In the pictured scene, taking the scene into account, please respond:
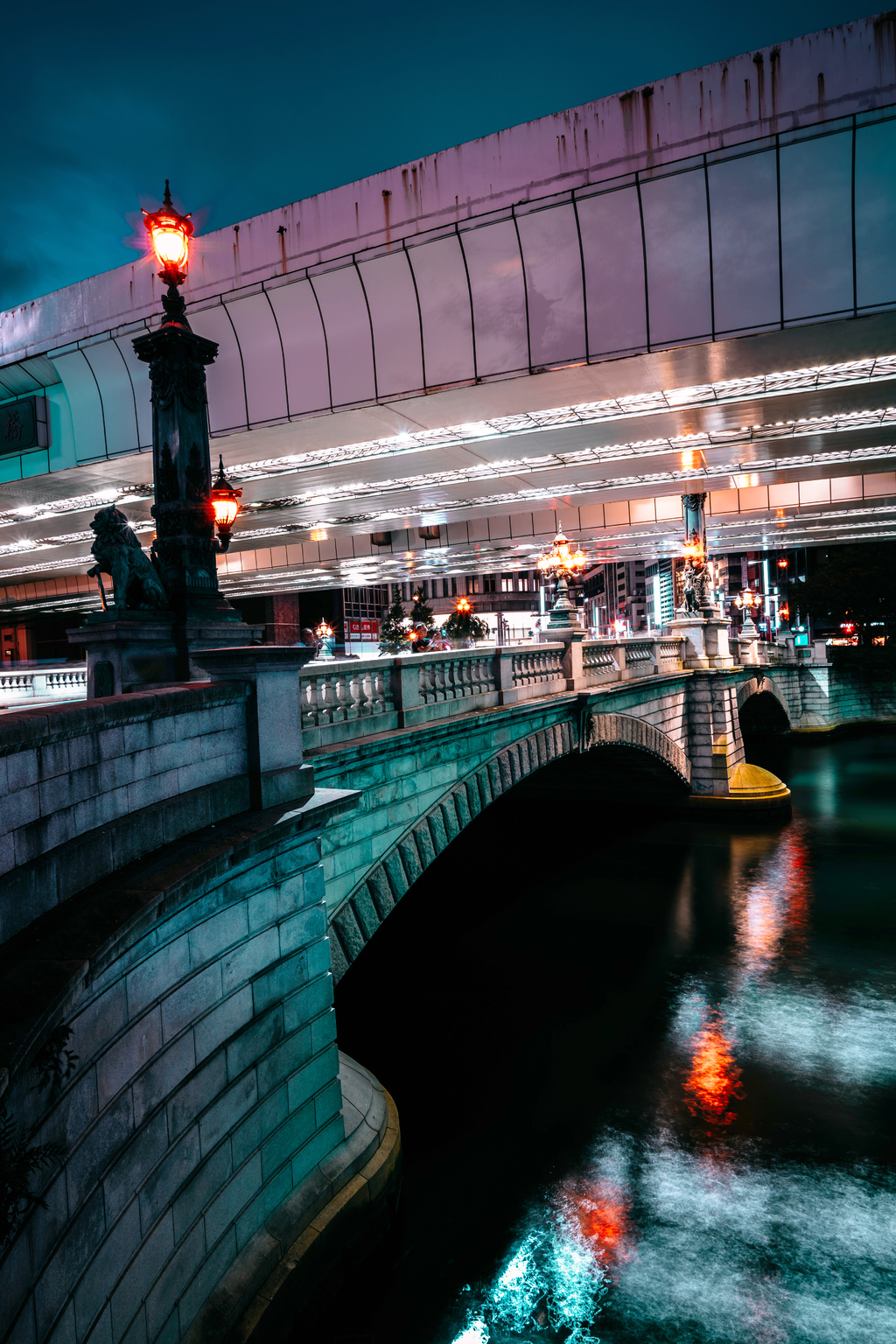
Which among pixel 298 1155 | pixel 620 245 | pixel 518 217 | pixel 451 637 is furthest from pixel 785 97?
pixel 451 637

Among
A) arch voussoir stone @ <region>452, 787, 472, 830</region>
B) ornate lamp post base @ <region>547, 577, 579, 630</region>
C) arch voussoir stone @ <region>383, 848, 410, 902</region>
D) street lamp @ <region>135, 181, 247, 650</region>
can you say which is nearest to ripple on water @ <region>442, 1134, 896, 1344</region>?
arch voussoir stone @ <region>383, 848, 410, 902</region>

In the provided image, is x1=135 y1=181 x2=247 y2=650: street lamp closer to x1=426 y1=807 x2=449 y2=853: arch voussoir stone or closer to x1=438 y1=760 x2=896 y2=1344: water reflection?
x1=426 y1=807 x2=449 y2=853: arch voussoir stone

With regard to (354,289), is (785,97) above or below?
above

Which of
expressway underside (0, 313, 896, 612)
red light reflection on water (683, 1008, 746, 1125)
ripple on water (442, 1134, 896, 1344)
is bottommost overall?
red light reflection on water (683, 1008, 746, 1125)

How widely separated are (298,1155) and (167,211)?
30.2 feet

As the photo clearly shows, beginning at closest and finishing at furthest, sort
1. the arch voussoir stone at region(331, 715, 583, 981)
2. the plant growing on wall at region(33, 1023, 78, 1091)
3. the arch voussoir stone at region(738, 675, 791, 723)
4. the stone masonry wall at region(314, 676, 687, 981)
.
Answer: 1. the plant growing on wall at region(33, 1023, 78, 1091)
2. the stone masonry wall at region(314, 676, 687, 981)
3. the arch voussoir stone at region(331, 715, 583, 981)
4. the arch voussoir stone at region(738, 675, 791, 723)

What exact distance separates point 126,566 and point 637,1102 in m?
10.6

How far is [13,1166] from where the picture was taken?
2.89 m

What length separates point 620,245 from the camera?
1283cm

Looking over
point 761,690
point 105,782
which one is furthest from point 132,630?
point 761,690

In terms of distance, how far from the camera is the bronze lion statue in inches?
306

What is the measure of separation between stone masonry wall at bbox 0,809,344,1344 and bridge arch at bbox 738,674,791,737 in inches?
1560

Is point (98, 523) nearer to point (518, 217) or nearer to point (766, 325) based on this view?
point (518, 217)

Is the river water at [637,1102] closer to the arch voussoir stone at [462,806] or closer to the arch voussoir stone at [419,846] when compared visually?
Result: the arch voussoir stone at [419,846]
